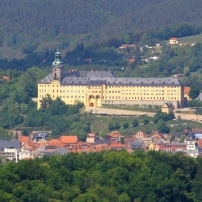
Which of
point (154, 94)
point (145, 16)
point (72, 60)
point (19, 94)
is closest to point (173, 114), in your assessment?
point (154, 94)

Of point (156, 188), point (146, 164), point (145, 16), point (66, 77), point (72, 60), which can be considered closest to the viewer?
point (156, 188)

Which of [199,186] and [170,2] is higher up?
[170,2]

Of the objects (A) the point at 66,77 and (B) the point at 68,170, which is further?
(A) the point at 66,77

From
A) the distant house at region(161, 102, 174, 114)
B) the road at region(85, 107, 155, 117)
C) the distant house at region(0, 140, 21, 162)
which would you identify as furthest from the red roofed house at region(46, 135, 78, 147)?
the distant house at region(161, 102, 174, 114)

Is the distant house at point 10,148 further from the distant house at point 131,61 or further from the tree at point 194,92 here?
the distant house at point 131,61

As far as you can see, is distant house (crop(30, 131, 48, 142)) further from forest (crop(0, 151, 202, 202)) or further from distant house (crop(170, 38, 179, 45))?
distant house (crop(170, 38, 179, 45))

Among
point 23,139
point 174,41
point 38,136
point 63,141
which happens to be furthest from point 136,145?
point 174,41

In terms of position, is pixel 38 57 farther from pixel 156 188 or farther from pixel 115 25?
pixel 156 188
